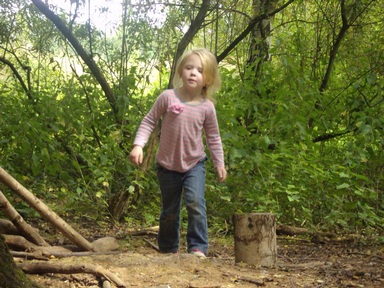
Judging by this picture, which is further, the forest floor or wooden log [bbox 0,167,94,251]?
wooden log [bbox 0,167,94,251]

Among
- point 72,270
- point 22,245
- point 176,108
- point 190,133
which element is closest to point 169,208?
point 190,133

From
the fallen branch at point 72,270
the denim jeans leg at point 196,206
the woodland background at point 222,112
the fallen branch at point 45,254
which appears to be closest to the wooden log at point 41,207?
the fallen branch at point 45,254

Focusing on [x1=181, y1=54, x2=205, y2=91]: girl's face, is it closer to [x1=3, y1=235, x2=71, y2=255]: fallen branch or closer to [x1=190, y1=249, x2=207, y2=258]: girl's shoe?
[x1=190, y1=249, x2=207, y2=258]: girl's shoe

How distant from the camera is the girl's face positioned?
450 centimetres

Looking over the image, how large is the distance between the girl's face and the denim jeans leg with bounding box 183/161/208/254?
61 cm

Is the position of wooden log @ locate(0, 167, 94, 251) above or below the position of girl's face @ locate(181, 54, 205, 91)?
below

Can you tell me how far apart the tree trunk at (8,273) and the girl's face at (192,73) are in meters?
2.09

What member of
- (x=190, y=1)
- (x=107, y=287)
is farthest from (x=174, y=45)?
(x=107, y=287)

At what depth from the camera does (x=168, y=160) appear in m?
4.59

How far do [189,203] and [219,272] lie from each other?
736 millimetres

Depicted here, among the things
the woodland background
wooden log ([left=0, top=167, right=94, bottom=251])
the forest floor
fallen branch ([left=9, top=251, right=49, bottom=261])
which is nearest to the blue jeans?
the forest floor

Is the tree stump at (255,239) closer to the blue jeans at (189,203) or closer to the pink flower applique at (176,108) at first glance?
the blue jeans at (189,203)

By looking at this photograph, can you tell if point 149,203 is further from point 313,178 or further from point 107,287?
point 107,287

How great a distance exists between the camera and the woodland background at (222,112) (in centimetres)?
655
